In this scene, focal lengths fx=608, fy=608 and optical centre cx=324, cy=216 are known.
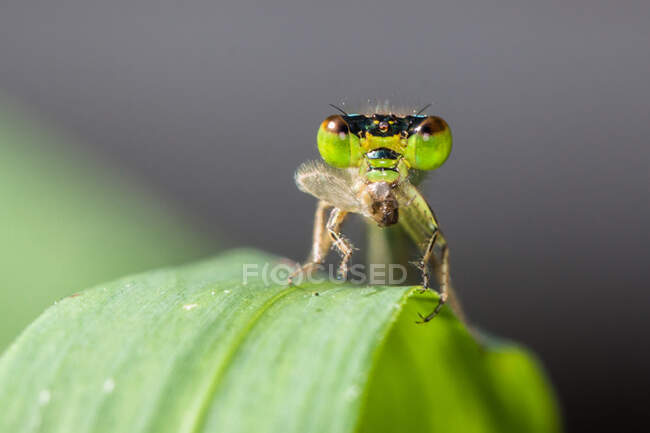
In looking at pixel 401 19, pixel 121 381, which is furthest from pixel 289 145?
pixel 121 381

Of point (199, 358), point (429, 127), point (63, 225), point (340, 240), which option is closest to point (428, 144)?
point (429, 127)

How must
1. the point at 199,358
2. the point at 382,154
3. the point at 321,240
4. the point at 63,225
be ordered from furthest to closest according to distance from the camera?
1. the point at 63,225
2. the point at 321,240
3. the point at 382,154
4. the point at 199,358

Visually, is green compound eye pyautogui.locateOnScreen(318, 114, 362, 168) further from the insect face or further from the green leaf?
the green leaf

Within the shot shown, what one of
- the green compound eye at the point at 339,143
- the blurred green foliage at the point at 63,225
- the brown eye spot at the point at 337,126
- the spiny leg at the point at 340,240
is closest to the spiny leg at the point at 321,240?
the spiny leg at the point at 340,240

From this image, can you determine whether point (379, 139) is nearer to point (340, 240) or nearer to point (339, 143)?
point (339, 143)

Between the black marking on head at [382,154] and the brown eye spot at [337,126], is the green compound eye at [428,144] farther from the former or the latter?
the brown eye spot at [337,126]

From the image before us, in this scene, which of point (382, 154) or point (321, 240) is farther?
point (321, 240)
